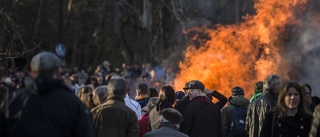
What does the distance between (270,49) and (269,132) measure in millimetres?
16234

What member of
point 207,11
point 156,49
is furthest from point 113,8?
point 207,11

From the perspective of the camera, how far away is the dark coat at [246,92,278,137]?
10984 mm

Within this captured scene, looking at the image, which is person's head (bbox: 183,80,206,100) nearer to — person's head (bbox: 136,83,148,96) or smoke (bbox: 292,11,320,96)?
person's head (bbox: 136,83,148,96)

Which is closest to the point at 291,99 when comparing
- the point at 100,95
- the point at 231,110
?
the point at 100,95

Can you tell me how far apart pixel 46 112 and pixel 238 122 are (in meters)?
6.24

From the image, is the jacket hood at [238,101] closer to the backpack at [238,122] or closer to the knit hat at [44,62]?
the backpack at [238,122]

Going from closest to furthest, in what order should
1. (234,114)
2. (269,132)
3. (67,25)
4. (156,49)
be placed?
(269,132) → (234,114) → (156,49) → (67,25)

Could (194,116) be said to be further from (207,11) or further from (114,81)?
(207,11)

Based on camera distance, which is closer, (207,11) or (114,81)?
(114,81)

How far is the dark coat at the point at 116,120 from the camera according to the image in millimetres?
9492

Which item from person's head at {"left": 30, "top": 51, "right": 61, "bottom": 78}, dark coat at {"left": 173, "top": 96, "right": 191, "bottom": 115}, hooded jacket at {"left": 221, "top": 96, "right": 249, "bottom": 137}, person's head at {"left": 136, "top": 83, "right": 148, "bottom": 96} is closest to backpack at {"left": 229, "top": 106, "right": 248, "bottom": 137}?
hooded jacket at {"left": 221, "top": 96, "right": 249, "bottom": 137}

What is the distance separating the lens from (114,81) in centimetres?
967

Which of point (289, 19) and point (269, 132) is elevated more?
point (289, 19)

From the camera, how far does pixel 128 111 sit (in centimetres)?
955
